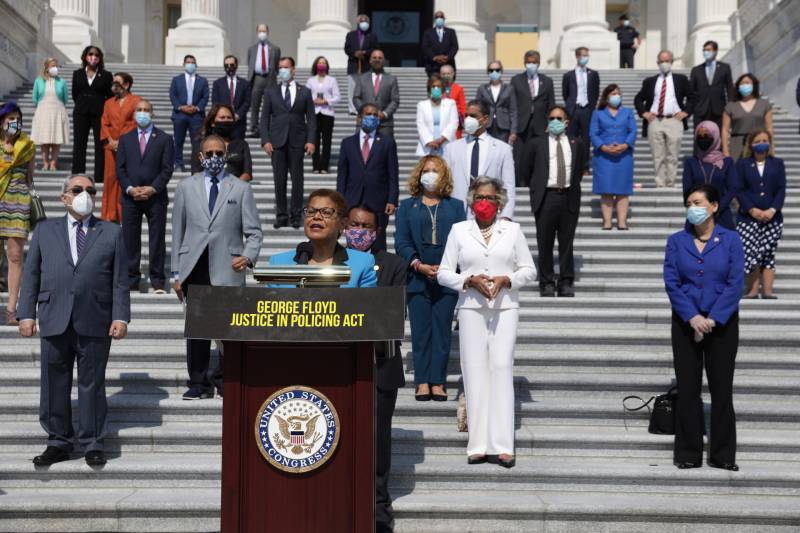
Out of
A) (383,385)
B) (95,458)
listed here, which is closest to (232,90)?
(95,458)

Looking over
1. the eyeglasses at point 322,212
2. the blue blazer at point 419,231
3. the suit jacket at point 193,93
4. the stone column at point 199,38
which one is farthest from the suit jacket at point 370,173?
the stone column at point 199,38

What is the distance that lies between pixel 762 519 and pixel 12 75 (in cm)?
1616

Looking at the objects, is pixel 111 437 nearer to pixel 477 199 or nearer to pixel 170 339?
pixel 170 339

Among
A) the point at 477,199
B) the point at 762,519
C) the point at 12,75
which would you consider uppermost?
the point at 12,75

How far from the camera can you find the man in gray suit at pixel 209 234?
845 cm

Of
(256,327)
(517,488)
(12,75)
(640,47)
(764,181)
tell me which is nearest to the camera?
(256,327)

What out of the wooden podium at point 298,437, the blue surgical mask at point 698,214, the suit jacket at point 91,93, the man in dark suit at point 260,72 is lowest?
the wooden podium at point 298,437

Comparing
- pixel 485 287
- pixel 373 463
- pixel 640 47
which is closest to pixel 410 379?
pixel 485 287

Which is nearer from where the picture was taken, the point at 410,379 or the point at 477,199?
the point at 477,199

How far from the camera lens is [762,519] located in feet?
22.7

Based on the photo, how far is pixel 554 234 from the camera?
11.1 m

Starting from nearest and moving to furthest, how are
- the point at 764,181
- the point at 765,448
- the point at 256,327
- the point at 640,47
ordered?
1. the point at 256,327
2. the point at 765,448
3. the point at 764,181
4. the point at 640,47

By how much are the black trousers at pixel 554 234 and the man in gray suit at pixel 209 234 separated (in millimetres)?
3487

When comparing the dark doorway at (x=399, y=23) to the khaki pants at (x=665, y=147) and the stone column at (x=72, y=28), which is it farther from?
the khaki pants at (x=665, y=147)
